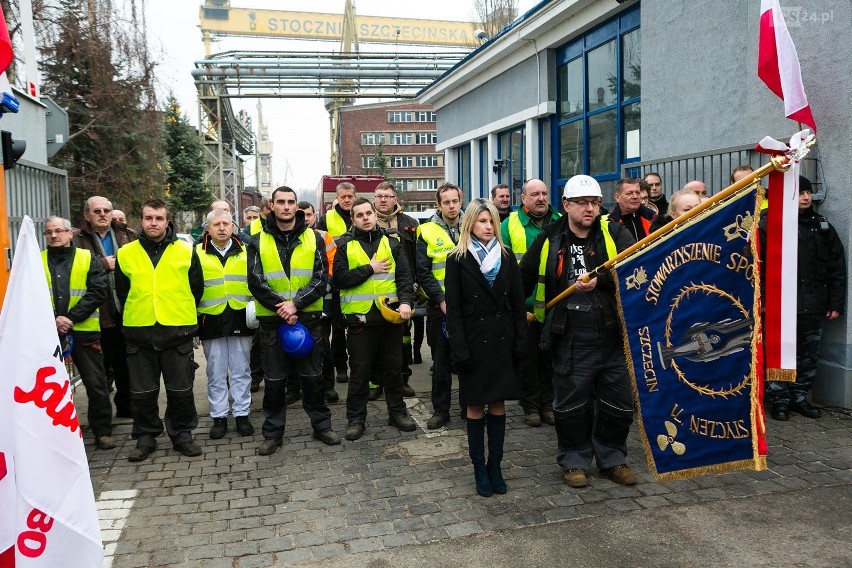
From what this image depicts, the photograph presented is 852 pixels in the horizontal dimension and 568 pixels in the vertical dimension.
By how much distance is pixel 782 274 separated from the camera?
419cm

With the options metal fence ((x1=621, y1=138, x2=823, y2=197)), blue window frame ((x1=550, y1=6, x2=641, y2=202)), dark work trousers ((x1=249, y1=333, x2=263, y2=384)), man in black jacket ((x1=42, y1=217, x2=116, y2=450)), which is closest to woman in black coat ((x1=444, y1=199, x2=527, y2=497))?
man in black jacket ((x1=42, y1=217, x2=116, y2=450))

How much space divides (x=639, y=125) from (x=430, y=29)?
198ft

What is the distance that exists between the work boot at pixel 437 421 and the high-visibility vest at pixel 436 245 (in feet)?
3.82

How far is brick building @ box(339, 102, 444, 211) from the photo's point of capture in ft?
249

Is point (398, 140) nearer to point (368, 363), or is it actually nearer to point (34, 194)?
point (34, 194)

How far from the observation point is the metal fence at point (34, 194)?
23.9 ft

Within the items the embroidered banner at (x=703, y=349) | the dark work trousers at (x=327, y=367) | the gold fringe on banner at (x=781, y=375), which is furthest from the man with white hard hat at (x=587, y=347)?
the dark work trousers at (x=327, y=367)

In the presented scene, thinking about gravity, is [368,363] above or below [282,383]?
above

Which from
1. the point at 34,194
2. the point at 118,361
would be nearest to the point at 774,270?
the point at 118,361

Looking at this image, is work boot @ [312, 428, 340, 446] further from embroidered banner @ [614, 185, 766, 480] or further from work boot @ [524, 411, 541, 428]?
embroidered banner @ [614, 185, 766, 480]

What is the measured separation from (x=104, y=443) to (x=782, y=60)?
6075 millimetres

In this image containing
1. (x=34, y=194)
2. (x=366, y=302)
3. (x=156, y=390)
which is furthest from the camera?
(x=34, y=194)

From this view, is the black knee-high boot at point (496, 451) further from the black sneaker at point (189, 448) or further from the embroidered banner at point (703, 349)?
the black sneaker at point (189, 448)

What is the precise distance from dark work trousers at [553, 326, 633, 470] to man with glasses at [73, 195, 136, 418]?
168 inches
